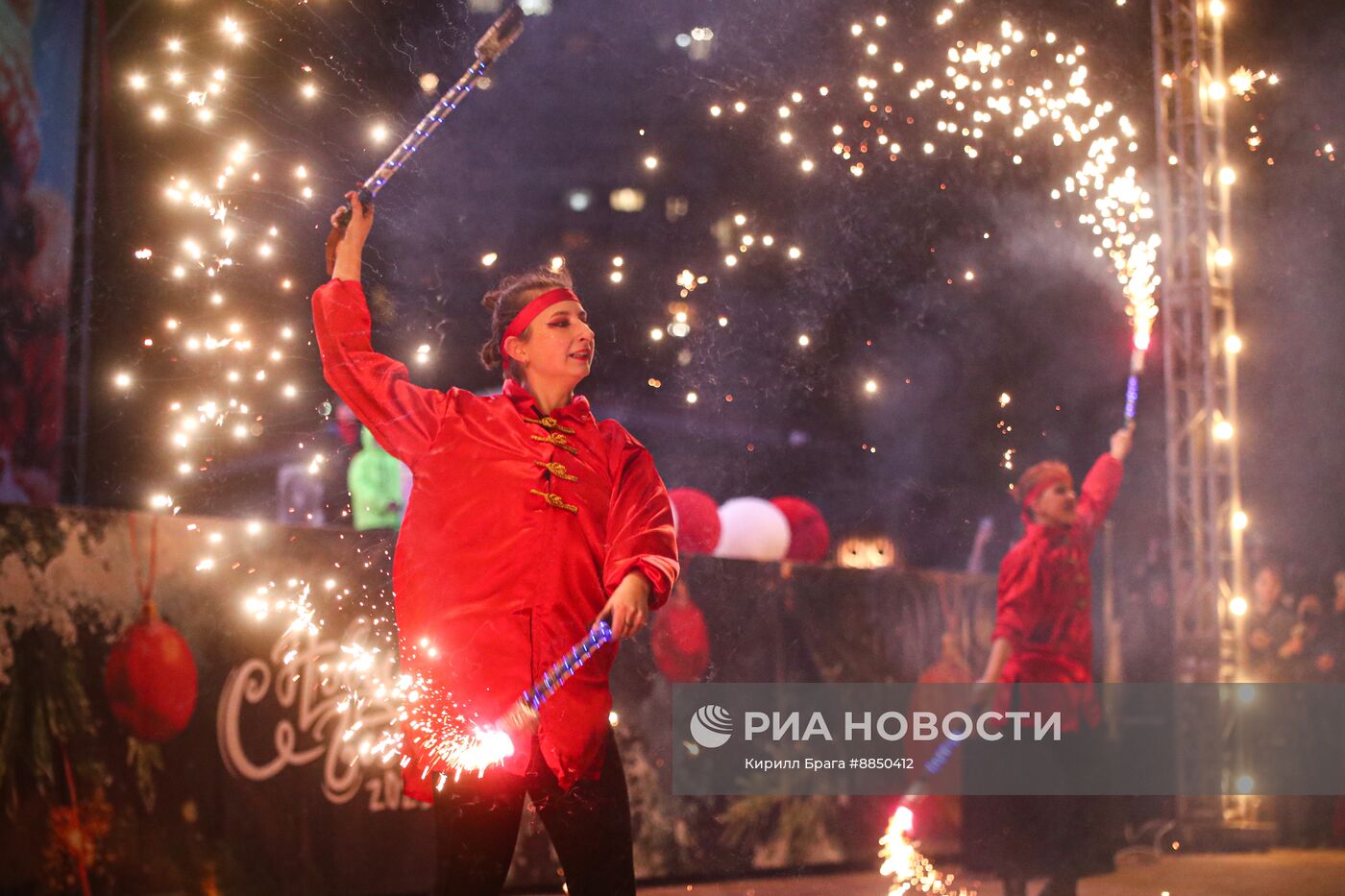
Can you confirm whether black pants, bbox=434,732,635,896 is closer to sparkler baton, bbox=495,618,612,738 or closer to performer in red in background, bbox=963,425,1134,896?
sparkler baton, bbox=495,618,612,738

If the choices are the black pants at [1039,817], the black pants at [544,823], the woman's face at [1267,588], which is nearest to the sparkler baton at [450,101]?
the black pants at [544,823]

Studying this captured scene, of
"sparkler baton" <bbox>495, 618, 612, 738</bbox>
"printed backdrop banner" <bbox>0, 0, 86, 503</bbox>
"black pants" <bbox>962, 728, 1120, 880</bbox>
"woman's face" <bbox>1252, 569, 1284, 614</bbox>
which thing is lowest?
"black pants" <bbox>962, 728, 1120, 880</bbox>

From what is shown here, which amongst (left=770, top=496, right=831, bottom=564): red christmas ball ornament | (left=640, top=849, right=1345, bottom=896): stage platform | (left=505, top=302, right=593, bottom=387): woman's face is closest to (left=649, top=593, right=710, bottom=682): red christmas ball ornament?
(left=770, top=496, right=831, bottom=564): red christmas ball ornament

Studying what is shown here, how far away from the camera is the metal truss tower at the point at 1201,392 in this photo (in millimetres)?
5609

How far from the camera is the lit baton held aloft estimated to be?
315cm

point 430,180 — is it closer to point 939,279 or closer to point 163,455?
point 163,455

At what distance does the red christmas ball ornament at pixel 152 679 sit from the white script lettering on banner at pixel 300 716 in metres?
0.12

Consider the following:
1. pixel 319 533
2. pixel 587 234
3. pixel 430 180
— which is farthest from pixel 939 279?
pixel 319 533

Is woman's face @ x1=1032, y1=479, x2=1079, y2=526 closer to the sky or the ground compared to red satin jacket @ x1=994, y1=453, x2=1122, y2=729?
closer to the sky

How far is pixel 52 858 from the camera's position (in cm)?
314

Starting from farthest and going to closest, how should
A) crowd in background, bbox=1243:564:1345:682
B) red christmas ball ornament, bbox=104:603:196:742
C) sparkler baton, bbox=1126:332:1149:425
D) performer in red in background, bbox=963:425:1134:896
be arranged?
crowd in background, bbox=1243:564:1345:682 → sparkler baton, bbox=1126:332:1149:425 → performer in red in background, bbox=963:425:1134:896 → red christmas ball ornament, bbox=104:603:196:742

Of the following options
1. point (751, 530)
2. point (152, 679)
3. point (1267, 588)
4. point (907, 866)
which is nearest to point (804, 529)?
point (751, 530)

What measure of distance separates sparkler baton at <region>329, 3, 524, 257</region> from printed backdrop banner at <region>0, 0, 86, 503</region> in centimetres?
85

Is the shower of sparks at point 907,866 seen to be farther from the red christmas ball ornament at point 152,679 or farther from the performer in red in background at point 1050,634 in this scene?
the red christmas ball ornament at point 152,679
